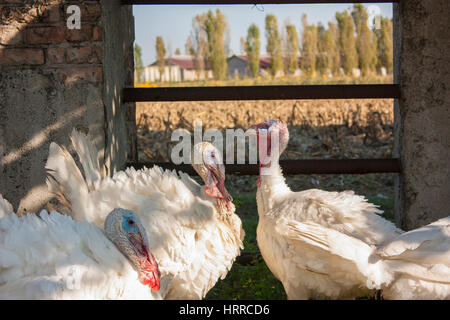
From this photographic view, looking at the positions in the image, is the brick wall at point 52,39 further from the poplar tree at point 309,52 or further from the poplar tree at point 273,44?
the poplar tree at point 273,44

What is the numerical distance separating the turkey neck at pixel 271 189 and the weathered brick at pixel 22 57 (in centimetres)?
160

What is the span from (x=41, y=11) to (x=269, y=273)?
2.30 metres

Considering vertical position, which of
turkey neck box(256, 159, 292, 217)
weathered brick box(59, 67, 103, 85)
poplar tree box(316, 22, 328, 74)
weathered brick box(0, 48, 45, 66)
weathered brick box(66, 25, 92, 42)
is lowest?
turkey neck box(256, 159, 292, 217)

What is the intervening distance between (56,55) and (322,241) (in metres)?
2.00

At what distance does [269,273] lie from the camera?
12.9 feet

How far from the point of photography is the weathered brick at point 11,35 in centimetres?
350

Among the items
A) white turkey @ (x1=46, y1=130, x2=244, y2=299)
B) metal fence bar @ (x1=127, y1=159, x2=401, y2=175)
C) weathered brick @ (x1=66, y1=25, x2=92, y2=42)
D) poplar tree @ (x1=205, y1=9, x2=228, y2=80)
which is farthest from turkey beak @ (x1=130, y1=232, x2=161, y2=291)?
poplar tree @ (x1=205, y1=9, x2=228, y2=80)

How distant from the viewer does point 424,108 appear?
4027 millimetres

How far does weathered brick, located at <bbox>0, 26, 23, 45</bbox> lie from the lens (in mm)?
3504

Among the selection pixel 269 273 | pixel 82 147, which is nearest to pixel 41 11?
pixel 82 147

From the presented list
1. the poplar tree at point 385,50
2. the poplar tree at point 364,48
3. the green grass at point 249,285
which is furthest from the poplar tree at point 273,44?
the green grass at point 249,285

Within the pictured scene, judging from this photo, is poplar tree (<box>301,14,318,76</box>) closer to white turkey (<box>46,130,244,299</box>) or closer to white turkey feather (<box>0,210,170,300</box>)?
white turkey (<box>46,130,244,299</box>)

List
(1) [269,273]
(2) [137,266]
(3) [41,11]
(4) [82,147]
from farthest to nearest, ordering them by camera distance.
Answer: (1) [269,273]
(3) [41,11]
(4) [82,147]
(2) [137,266]
